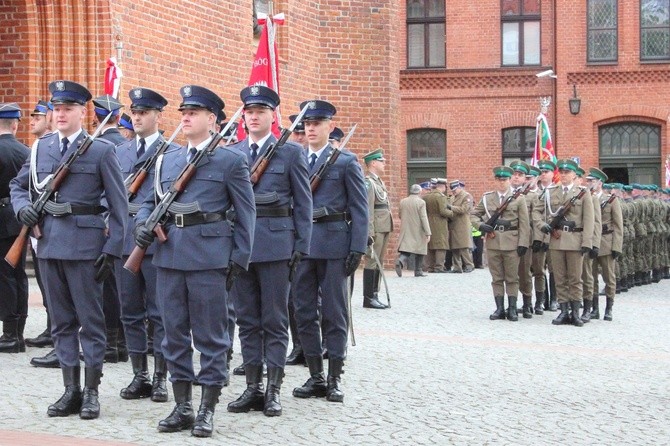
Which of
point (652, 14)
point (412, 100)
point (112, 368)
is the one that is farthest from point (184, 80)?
point (652, 14)

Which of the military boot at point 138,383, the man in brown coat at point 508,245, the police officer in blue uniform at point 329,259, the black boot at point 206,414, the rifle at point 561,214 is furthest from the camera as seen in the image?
the man in brown coat at point 508,245

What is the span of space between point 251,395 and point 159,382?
730 millimetres

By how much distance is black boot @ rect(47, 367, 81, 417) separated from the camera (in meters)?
8.32

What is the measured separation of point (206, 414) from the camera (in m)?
7.82

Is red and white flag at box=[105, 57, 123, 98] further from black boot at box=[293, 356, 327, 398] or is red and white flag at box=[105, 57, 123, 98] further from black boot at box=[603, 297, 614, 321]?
black boot at box=[293, 356, 327, 398]

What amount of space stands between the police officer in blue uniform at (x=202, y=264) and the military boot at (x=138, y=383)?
121 centimetres

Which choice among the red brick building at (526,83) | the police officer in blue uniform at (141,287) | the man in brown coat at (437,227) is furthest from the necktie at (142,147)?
the red brick building at (526,83)

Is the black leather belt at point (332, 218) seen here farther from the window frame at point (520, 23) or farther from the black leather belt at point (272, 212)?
the window frame at point (520, 23)

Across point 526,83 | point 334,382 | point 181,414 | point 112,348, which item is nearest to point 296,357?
point 112,348

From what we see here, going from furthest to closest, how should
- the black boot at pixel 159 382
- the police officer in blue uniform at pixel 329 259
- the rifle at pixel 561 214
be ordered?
the rifle at pixel 561 214 < the police officer in blue uniform at pixel 329 259 < the black boot at pixel 159 382

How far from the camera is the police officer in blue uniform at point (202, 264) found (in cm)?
792

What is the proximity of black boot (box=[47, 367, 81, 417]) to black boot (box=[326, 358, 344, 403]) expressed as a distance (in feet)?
5.79

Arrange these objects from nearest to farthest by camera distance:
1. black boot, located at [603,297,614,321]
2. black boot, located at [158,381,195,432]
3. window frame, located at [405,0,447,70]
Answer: black boot, located at [158,381,195,432] → black boot, located at [603,297,614,321] → window frame, located at [405,0,447,70]

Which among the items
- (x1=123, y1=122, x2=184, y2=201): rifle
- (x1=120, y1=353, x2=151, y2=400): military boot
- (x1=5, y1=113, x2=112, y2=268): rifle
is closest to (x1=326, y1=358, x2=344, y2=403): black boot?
(x1=120, y1=353, x2=151, y2=400): military boot
